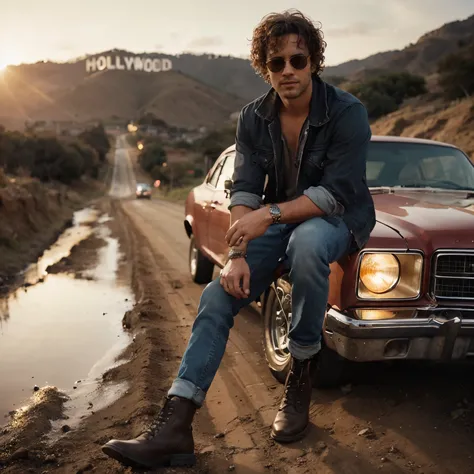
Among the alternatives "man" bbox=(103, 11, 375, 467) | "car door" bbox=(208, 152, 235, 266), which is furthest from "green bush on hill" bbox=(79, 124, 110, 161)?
"man" bbox=(103, 11, 375, 467)

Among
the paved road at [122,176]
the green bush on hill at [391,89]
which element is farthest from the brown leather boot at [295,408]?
the paved road at [122,176]

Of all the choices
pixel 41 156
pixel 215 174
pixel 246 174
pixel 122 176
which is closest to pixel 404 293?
pixel 246 174

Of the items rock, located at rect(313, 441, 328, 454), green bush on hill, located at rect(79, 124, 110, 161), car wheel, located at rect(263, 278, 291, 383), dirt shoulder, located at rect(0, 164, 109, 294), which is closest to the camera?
rock, located at rect(313, 441, 328, 454)

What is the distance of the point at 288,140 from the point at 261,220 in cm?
55

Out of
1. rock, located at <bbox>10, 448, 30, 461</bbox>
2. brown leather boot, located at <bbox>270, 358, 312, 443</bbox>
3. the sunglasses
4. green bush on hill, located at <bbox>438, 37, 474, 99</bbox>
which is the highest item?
green bush on hill, located at <bbox>438, 37, 474, 99</bbox>

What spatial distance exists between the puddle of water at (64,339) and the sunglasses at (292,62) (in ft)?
8.12

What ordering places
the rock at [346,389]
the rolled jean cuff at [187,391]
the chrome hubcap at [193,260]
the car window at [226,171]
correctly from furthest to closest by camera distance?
1. the chrome hubcap at [193,260]
2. the car window at [226,171]
3. the rock at [346,389]
4. the rolled jean cuff at [187,391]

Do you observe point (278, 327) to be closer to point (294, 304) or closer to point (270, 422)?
point (270, 422)

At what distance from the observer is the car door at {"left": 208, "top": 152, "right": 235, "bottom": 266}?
18.1 ft

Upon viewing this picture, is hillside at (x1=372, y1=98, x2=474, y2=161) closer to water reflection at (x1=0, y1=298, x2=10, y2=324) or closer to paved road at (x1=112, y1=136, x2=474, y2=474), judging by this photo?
water reflection at (x1=0, y1=298, x2=10, y2=324)

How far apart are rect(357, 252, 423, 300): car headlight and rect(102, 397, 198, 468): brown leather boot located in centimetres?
119

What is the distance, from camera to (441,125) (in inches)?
1163

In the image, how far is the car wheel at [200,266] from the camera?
7.29 meters

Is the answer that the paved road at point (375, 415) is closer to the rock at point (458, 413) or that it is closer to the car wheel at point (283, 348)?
the rock at point (458, 413)
